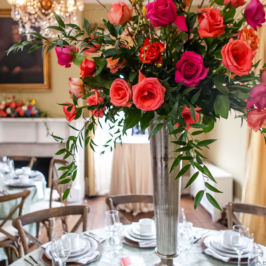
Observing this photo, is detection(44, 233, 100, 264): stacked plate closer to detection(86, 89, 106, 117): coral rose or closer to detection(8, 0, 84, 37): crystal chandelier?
detection(86, 89, 106, 117): coral rose

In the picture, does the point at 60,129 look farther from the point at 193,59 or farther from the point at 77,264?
the point at 193,59

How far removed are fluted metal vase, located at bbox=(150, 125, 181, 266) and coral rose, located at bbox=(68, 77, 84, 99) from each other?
29 cm

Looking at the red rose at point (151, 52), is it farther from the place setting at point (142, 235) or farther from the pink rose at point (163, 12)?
the place setting at point (142, 235)

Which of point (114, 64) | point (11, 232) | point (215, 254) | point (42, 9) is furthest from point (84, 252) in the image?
point (42, 9)

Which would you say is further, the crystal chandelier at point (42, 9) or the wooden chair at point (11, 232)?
the crystal chandelier at point (42, 9)

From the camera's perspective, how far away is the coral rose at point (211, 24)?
2.78 feet

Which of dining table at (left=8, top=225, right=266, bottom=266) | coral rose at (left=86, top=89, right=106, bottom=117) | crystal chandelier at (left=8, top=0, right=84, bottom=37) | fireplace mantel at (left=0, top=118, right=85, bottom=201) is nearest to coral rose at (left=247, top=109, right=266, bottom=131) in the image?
coral rose at (left=86, top=89, right=106, bottom=117)

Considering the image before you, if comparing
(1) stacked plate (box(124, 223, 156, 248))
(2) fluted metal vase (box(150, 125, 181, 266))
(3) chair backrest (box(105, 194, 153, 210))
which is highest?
(2) fluted metal vase (box(150, 125, 181, 266))

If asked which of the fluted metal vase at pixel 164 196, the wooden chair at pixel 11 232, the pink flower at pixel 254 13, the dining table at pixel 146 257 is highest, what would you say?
the pink flower at pixel 254 13

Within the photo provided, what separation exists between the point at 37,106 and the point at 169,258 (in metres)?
4.24

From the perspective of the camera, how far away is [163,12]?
2.77ft

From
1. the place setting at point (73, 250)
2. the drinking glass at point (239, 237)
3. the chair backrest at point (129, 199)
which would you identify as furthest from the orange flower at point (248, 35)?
the chair backrest at point (129, 199)

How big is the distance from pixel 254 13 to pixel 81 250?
1.26 meters

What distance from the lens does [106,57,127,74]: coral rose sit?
0.95m
